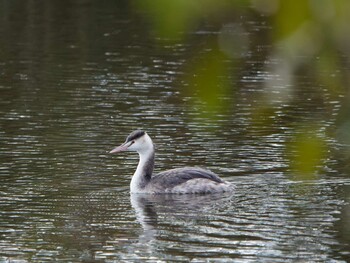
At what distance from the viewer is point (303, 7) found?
12.1 feet

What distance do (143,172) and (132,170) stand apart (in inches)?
40.7

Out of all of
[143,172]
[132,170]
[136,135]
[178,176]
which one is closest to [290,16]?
[178,176]

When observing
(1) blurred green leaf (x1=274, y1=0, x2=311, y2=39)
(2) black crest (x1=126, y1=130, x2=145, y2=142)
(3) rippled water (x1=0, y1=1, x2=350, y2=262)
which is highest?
(1) blurred green leaf (x1=274, y1=0, x2=311, y2=39)

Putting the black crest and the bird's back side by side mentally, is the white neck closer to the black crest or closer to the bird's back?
the bird's back

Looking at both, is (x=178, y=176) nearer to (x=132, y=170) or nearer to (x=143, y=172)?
(x=143, y=172)

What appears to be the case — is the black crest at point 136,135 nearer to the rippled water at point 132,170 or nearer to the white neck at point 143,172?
the white neck at point 143,172

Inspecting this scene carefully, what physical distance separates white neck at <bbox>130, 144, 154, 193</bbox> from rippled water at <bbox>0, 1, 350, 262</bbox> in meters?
0.19

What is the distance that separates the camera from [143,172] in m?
15.4

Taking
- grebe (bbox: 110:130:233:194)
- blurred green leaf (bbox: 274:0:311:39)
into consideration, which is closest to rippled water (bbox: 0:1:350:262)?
grebe (bbox: 110:130:233:194)

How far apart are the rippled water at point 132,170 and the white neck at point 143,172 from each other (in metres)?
0.19

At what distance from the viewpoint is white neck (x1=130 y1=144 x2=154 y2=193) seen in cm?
1508

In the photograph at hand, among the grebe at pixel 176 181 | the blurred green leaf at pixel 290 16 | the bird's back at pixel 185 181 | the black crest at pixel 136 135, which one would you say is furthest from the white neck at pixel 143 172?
the blurred green leaf at pixel 290 16

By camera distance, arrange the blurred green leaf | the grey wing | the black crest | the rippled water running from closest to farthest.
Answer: the blurred green leaf < the rippled water < the grey wing < the black crest

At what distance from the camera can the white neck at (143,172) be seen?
15.1m
